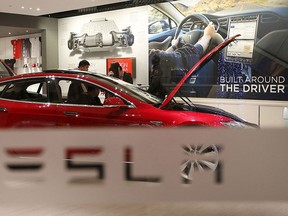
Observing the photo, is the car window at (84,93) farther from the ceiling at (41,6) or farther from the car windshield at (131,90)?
the ceiling at (41,6)

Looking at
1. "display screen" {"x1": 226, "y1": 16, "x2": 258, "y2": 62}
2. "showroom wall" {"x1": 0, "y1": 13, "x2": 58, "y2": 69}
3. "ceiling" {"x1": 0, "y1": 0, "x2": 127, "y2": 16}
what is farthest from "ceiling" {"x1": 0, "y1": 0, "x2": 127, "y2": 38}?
"display screen" {"x1": 226, "y1": 16, "x2": 258, "y2": 62}

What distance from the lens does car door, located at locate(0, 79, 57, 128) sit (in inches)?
142

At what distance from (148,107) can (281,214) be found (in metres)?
1.77

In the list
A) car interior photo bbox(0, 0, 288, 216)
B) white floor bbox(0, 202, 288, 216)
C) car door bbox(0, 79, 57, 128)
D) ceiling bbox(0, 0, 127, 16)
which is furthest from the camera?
ceiling bbox(0, 0, 127, 16)

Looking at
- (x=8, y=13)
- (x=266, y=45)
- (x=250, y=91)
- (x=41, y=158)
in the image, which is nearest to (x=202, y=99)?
(x=250, y=91)

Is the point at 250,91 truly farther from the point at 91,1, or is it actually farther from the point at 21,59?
the point at 21,59

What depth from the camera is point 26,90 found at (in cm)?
390

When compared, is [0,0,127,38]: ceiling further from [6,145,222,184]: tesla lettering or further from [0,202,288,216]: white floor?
[6,145,222,184]: tesla lettering

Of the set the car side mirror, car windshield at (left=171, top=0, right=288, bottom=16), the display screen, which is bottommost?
the car side mirror

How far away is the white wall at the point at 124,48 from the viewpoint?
832cm

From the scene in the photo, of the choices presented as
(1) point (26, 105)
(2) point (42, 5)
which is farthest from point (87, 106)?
(2) point (42, 5)

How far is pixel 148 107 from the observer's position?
11.5ft

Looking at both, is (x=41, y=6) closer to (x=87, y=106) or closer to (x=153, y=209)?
(x=87, y=106)

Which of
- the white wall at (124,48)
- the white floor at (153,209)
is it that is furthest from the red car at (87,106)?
the white wall at (124,48)
